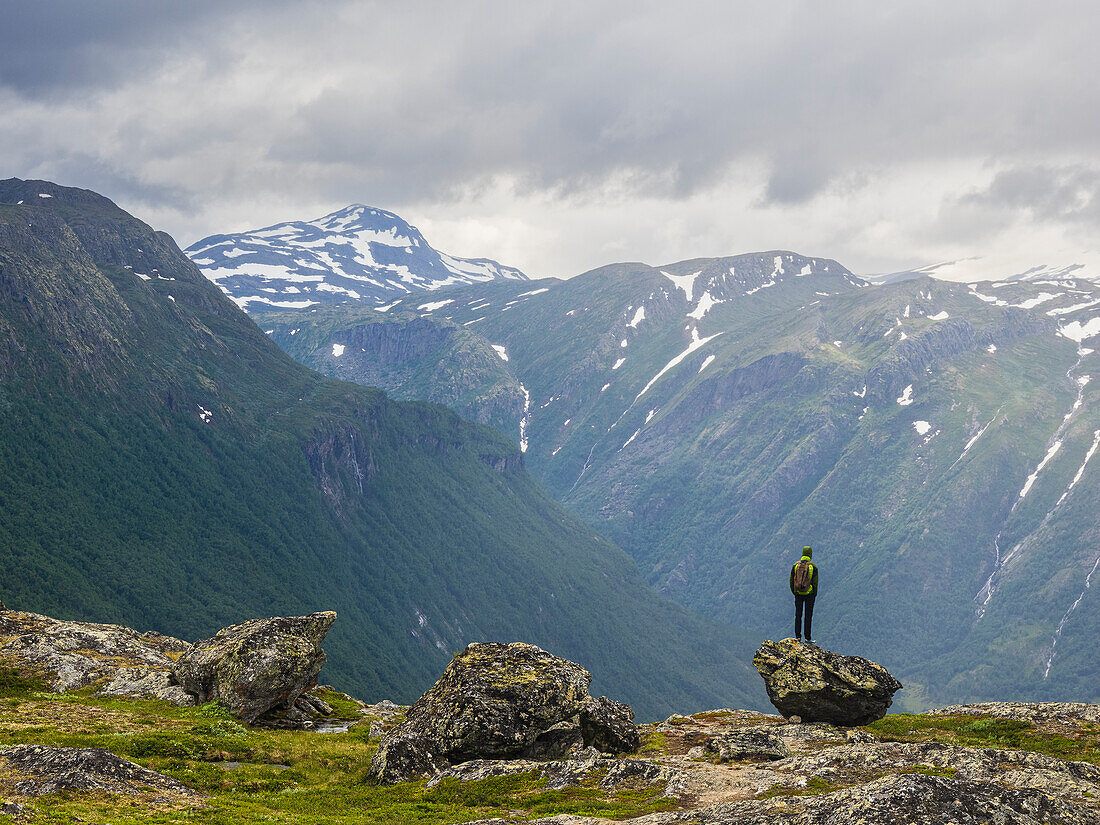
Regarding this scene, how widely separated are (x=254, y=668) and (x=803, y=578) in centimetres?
4194

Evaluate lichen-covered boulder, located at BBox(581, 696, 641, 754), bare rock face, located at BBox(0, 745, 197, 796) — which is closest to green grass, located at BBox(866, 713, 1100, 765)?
lichen-covered boulder, located at BBox(581, 696, 641, 754)

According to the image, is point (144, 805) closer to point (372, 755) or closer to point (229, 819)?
point (229, 819)

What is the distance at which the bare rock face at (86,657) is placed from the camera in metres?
61.6

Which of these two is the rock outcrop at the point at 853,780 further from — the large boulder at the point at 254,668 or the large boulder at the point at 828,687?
the large boulder at the point at 254,668

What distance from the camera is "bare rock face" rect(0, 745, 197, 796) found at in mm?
34281

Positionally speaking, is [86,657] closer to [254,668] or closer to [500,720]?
[254,668]

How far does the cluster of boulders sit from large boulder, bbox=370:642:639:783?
1271 centimetres

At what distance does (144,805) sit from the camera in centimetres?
3450

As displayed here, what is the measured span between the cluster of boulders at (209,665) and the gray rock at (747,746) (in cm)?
3131

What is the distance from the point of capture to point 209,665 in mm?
58469

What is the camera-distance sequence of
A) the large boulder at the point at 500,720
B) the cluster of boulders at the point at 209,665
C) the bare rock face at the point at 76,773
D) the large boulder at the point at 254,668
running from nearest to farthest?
1. the bare rock face at the point at 76,773
2. the large boulder at the point at 500,720
3. the large boulder at the point at 254,668
4. the cluster of boulders at the point at 209,665

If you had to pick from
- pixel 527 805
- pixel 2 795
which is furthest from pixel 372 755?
pixel 2 795

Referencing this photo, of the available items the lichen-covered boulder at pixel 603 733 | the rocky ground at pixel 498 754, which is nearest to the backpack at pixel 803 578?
the rocky ground at pixel 498 754

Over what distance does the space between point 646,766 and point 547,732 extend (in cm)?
843
